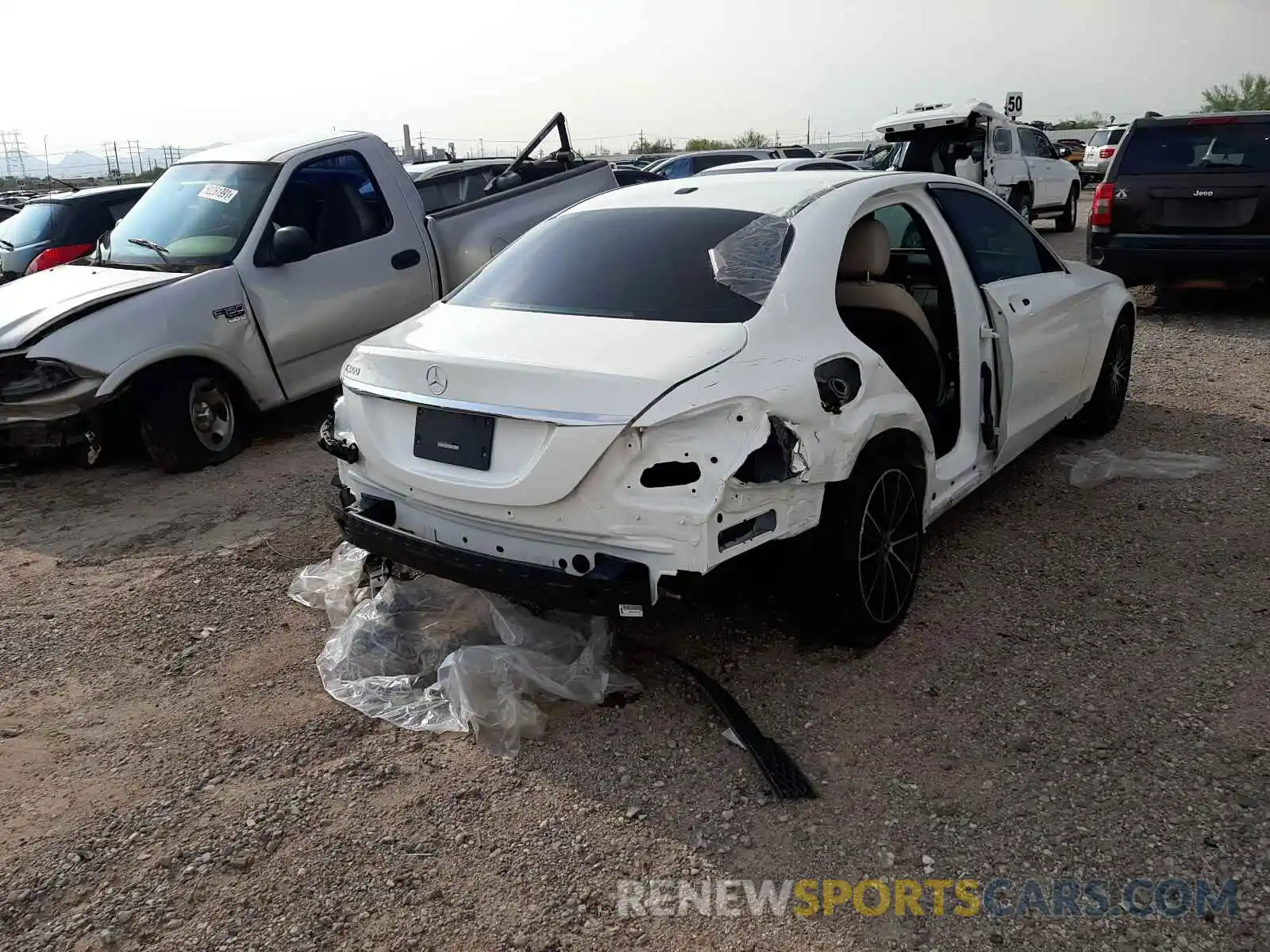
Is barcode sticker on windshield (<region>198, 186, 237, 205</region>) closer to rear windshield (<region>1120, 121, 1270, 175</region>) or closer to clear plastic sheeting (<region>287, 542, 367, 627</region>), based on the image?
clear plastic sheeting (<region>287, 542, 367, 627</region>)

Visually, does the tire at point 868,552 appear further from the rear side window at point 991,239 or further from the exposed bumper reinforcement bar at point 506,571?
the rear side window at point 991,239

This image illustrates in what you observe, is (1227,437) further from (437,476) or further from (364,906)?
(364,906)

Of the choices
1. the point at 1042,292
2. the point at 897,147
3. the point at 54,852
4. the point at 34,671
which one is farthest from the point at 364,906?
the point at 897,147

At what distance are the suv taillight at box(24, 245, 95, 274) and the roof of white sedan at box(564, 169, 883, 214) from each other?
23.2 feet

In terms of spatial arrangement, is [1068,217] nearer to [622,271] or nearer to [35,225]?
[35,225]

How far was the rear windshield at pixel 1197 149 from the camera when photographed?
8773 millimetres

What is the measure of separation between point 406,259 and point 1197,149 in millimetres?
7103

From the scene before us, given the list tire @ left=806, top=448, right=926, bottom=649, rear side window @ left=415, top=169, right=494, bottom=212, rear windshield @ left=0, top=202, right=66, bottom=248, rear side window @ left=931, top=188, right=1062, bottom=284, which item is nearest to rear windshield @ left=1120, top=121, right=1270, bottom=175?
rear side window @ left=931, top=188, right=1062, bottom=284

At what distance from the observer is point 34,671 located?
151 inches

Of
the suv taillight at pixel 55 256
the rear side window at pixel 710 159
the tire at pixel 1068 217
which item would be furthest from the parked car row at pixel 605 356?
the tire at pixel 1068 217

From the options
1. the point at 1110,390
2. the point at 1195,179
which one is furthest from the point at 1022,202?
the point at 1110,390

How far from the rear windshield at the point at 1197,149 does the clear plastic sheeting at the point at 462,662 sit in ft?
26.3

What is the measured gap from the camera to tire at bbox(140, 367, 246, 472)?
229 inches

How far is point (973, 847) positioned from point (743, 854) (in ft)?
1.97
